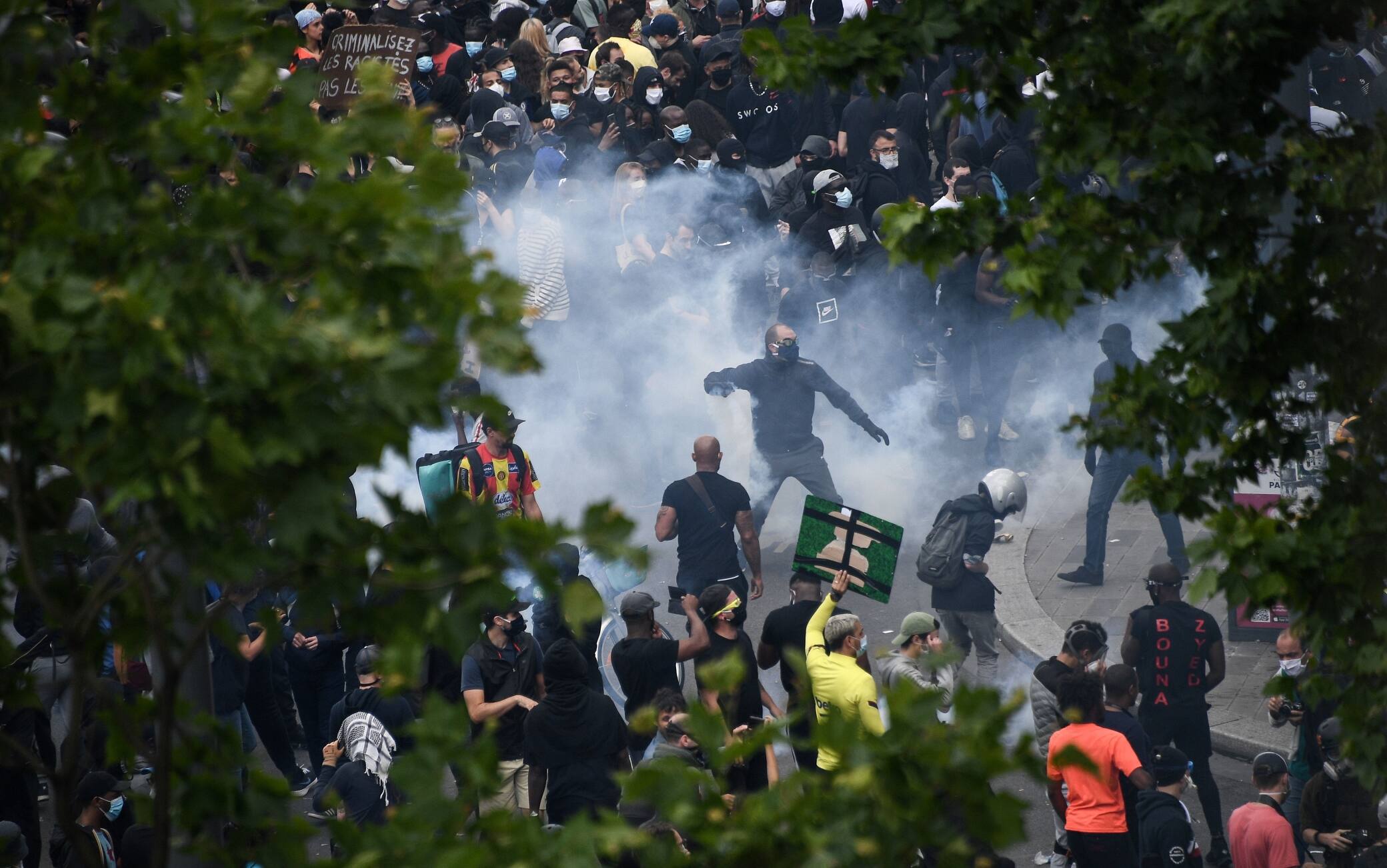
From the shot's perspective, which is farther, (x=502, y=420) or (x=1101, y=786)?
(x=1101, y=786)

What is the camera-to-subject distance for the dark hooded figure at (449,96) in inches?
715

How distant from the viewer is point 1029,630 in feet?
37.0

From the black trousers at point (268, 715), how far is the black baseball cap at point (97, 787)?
6.06ft

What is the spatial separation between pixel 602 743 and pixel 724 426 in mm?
6595

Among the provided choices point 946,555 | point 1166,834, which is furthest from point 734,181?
point 1166,834

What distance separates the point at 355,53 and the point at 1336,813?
8955mm

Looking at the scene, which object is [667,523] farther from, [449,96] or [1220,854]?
[449,96]

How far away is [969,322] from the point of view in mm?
13781

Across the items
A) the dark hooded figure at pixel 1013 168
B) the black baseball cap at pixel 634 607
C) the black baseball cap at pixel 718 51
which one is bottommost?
the black baseball cap at pixel 634 607

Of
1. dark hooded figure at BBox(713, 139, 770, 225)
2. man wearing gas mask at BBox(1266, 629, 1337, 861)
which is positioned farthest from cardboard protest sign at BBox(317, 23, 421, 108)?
man wearing gas mask at BBox(1266, 629, 1337, 861)

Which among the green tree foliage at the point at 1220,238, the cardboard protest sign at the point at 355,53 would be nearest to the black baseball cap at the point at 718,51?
the cardboard protest sign at the point at 355,53

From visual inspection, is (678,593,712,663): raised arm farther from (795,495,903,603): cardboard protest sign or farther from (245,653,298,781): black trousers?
(245,653,298,781): black trousers

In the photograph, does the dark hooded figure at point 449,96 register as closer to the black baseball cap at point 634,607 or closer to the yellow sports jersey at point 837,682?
the black baseball cap at point 634,607

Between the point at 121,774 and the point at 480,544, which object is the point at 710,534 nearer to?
the point at 121,774
